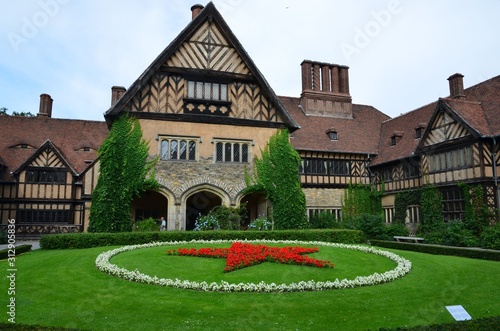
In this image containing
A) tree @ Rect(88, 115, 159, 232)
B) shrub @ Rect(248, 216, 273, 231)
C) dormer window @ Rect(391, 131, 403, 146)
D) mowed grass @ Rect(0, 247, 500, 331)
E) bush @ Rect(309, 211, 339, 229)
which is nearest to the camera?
mowed grass @ Rect(0, 247, 500, 331)

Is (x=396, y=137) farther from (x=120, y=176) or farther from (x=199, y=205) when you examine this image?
(x=120, y=176)

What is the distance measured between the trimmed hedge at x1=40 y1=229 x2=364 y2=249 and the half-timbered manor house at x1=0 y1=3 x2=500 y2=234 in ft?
9.94

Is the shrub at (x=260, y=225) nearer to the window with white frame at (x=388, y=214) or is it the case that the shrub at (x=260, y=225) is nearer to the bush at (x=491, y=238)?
the bush at (x=491, y=238)

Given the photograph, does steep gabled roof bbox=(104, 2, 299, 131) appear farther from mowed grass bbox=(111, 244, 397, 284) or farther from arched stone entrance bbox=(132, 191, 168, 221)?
mowed grass bbox=(111, 244, 397, 284)

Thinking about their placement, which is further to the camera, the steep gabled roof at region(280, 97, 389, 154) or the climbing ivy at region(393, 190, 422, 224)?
the steep gabled roof at region(280, 97, 389, 154)

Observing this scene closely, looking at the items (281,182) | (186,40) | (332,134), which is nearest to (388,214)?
(332,134)

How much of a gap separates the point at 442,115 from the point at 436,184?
14.0ft

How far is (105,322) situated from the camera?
21.9 ft

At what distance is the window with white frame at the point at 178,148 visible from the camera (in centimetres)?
2030

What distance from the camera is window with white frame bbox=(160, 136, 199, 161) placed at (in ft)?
66.6

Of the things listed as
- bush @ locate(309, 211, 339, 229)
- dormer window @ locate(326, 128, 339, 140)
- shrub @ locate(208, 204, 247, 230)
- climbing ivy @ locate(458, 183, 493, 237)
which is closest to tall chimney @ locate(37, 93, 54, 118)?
shrub @ locate(208, 204, 247, 230)

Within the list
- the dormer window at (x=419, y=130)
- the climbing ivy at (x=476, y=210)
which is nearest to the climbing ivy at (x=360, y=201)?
the dormer window at (x=419, y=130)

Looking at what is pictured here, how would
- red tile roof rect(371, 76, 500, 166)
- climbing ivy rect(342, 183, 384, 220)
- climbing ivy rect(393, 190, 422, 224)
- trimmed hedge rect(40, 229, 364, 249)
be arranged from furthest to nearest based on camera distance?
climbing ivy rect(342, 183, 384, 220)
climbing ivy rect(393, 190, 422, 224)
red tile roof rect(371, 76, 500, 166)
trimmed hedge rect(40, 229, 364, 249)

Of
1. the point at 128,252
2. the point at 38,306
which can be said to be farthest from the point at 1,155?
the point at 38,306
